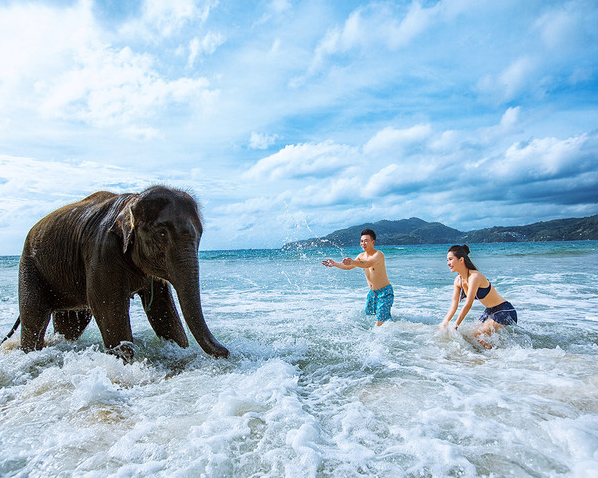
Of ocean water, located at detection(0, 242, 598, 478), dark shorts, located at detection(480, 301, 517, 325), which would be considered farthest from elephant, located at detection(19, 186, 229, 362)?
dark shorts, located at detection(480, 301, 517, 325)

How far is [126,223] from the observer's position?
13.7 ft

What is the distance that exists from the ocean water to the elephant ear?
3.94 feet

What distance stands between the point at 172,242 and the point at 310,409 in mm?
1985

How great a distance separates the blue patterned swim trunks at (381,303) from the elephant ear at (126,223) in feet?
16.3

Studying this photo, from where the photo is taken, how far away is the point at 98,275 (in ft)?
13.9

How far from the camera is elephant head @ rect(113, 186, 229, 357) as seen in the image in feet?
13.1

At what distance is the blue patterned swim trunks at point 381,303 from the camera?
7.70 m

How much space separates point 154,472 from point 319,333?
4.43 m

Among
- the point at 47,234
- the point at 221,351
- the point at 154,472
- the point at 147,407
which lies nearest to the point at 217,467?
the point at 154,472

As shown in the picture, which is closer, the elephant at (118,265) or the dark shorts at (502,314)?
the elephant at (118,265)

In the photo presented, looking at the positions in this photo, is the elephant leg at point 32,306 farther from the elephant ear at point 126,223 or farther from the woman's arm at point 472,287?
the woman's arm at point 472,287

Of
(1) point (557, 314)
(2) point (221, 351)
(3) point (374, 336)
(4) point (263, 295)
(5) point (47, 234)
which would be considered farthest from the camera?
(4) point (263, 295)

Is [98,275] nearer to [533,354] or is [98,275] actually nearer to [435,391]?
[435,391]

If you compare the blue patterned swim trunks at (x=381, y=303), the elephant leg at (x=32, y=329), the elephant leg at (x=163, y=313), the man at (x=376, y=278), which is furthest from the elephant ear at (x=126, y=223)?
the blue patterned swim trunks at (x=381, y=303)
